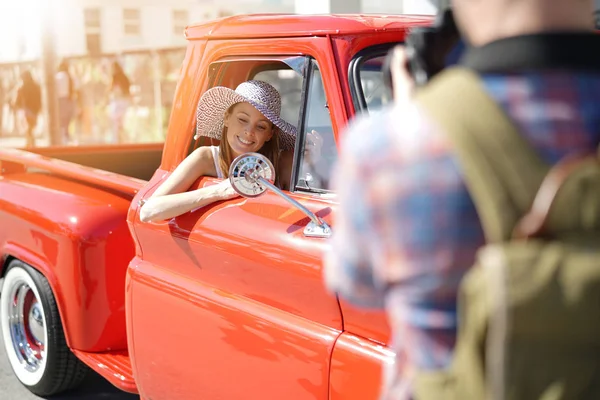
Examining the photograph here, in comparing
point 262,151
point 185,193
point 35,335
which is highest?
point 262,151

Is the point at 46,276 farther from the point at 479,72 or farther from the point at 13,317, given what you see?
the point at 479,72

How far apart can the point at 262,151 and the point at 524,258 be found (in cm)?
211

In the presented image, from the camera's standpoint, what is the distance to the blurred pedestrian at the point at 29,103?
15.2 metres

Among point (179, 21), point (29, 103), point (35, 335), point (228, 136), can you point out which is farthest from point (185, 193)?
point (179, 21)

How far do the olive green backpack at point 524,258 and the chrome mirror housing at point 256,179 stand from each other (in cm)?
125

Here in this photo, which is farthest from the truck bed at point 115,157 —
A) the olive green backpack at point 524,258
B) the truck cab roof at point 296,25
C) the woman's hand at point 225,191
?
the olive green backpack at point 524,258

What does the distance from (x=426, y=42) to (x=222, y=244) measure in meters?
1.54

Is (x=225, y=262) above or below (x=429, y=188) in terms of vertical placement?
below

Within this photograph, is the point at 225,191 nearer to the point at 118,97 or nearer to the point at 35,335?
the point at 35,335

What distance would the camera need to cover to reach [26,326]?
4.39 metres

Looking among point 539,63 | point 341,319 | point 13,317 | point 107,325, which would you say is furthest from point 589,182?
point 13,317

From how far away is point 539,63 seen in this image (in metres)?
1.15

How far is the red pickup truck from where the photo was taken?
243cm

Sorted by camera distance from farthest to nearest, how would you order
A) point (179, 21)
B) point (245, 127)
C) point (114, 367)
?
point (179, 21) → point (114, 367) → point (245, 127)
